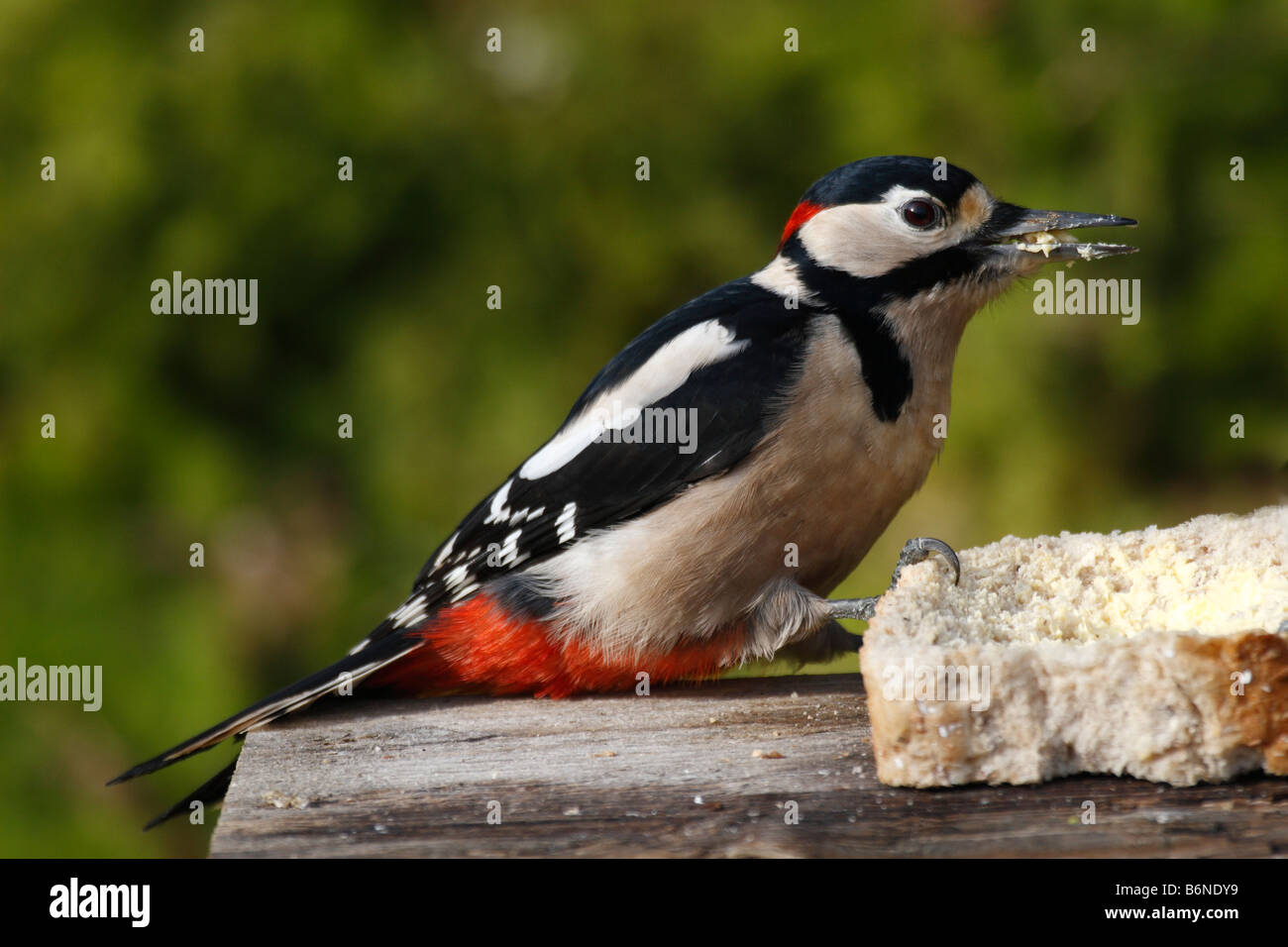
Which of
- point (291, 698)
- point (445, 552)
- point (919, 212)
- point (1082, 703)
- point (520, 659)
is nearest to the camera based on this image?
point (1082, 703)

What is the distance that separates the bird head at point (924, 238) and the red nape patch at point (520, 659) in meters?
0.73

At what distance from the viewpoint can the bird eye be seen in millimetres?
2445

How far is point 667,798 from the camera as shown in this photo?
1787mm

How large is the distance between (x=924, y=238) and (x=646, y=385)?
604 millimetres

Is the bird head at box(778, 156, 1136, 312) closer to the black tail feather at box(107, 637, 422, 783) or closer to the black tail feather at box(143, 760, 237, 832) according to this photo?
the black tail feather at box(107, 637, 422, 783)

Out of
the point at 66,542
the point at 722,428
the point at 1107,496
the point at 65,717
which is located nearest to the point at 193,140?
the point at 66,542

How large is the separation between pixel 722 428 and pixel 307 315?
1.83m

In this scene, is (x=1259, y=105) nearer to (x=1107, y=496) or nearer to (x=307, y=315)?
(x=1107, y=496)

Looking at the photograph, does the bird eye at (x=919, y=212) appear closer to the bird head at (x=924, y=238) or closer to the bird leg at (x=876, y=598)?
the bird head at (x=924, y=238)

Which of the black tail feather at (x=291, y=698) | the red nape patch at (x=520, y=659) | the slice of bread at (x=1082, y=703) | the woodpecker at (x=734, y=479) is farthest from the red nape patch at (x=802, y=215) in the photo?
the black tail feather at (x=291, y=698)

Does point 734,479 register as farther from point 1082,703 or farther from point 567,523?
point 1082,703

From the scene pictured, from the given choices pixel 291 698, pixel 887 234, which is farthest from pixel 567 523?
pixel 887 234

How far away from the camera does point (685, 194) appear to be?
3629 millimetres

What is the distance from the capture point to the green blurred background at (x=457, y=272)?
3334mm
